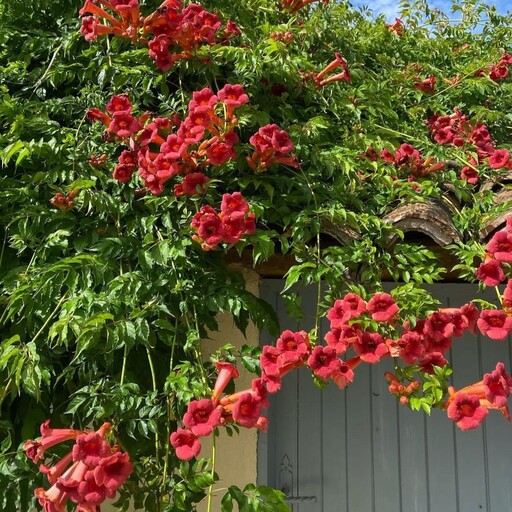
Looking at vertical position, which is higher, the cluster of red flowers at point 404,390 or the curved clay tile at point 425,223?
the curved clay tile at point 425,223

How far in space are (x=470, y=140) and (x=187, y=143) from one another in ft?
5.79

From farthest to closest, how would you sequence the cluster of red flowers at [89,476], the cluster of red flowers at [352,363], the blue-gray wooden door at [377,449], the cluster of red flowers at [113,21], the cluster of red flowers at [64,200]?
the blue-gray wooden door at [377,449]
the cluster of red flowers at [113,21]
the cluster of red flowers at [64,200]
the cluster of red flowers at [352,363]
the cluster of red flowers at [89,476]

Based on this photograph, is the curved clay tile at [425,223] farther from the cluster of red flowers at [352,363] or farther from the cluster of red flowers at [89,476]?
the cluster of red flowers at [89,476]

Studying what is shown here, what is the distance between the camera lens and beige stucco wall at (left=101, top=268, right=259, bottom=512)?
3.13m

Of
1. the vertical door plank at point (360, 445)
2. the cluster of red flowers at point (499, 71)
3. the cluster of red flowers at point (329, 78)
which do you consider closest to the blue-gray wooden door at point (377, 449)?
the vertical door plank at point (360, 445)

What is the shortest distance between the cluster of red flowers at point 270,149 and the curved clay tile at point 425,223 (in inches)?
18.7

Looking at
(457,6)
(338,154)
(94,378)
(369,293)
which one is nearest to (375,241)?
(369,293)

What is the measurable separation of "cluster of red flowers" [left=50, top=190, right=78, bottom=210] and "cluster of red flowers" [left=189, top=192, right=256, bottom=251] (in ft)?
1.95

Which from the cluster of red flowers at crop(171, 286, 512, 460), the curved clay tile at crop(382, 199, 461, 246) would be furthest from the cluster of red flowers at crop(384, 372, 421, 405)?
the curved clay tile at crop(382, 199, 461, 246)

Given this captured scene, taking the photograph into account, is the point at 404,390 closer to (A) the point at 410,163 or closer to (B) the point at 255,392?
(B) the point at 255,392

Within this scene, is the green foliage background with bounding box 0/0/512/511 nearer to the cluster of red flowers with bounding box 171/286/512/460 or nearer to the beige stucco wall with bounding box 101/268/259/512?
the cluster of red flowers with bounding box 171/286/512/460

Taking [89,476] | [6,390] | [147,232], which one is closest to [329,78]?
[147,232]

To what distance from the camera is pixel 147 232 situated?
2.51 m

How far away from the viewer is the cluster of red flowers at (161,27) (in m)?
2.83
